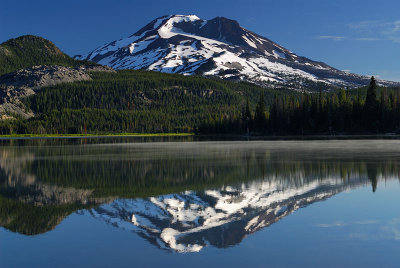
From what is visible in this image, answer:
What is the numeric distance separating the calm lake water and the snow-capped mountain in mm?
37

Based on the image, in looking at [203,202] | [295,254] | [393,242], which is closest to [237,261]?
[295,254]

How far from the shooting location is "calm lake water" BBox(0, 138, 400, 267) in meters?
10.1

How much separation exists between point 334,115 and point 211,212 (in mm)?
114802

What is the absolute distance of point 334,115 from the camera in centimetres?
12269

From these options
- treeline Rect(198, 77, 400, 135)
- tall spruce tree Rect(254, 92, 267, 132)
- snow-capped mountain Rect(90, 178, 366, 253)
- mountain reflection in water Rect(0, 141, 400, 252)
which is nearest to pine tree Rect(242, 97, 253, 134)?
treeline Rect(198, 77, 400, 135)

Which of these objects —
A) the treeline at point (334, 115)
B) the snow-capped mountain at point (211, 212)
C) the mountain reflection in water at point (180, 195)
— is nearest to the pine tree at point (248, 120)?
the treeline at point (334, 115)

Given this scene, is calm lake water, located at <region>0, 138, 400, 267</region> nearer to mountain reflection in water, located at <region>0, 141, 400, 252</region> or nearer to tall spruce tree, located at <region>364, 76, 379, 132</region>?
mountain reflection in water, located at <region>0, 141, 400, 252</region>

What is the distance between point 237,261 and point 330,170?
18034mm

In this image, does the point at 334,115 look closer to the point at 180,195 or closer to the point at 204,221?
the point at 180,195

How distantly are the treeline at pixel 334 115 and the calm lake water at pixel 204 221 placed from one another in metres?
99.3

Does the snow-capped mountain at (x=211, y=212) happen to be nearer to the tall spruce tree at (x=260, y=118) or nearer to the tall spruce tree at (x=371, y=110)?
the tall spruce tree at (x=371, y=110)

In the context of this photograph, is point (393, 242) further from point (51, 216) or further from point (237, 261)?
point (51, 216)

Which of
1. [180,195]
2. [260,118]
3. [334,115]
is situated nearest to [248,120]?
[260,118]

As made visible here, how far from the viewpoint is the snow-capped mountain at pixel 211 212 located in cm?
1183
